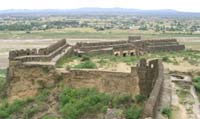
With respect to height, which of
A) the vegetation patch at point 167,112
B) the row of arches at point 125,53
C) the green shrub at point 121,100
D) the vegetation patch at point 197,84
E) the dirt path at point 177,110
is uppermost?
→ the vegetation patch at point 167,112

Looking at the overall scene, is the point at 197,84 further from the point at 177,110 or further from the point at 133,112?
the point at 177,110

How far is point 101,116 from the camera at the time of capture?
23719 mm

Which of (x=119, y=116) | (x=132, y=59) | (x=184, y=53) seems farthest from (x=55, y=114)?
(x=184, y=53)

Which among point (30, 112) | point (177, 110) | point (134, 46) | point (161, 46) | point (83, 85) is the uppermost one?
point (177, 110)

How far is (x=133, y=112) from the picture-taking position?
878 inches

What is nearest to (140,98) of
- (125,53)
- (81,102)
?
(81,102)

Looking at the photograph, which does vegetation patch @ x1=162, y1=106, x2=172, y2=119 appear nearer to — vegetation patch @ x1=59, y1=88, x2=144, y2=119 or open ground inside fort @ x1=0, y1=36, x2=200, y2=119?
open ground inside fort @ x1=0, y1=36, x2=200, y2=119

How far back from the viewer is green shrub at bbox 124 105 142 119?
21703mm

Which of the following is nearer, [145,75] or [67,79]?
[145,75]

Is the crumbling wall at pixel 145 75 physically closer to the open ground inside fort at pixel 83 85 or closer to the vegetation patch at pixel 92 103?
the open ground inside fort at pixel 83 85

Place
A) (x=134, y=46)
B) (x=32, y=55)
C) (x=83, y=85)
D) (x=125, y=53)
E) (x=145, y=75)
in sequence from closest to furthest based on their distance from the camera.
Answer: (x=145, y=75), (x=83, y=85), (x=32, y=55), (x=125, y=53), (x=134, y=46)

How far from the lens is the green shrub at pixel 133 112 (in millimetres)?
21703

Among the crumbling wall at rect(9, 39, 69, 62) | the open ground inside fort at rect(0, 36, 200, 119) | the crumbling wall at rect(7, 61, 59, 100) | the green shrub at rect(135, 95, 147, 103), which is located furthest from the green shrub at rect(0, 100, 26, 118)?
the green shrub at rect(135, 95, 147, 103)

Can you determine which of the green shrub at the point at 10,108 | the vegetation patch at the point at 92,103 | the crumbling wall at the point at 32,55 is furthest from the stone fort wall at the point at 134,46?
the vegetation patch at the point at 92,103
